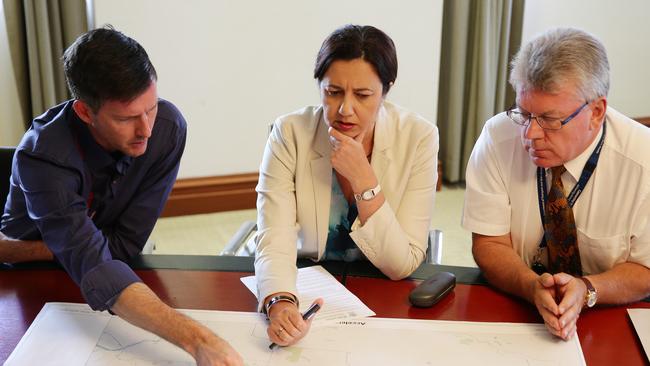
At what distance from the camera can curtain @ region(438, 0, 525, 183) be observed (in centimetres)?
380

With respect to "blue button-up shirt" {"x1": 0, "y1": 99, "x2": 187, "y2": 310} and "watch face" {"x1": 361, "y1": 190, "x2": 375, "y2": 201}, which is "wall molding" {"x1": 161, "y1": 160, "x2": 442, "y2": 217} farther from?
"watch face" {"x1": 361, "y1": 190, "x2": 375, "y2": 201}

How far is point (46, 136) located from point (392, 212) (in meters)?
0.83

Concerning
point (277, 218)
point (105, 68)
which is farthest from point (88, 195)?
point (277, 218)

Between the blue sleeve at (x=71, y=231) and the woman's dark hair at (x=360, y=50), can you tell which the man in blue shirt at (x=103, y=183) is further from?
the woman's dark hair at (x=360, y=50)

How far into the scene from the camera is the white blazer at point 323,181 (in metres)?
1.69

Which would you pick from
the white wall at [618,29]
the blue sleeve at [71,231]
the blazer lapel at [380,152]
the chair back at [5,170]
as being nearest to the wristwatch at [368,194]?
the blazer lapel at [380,152]

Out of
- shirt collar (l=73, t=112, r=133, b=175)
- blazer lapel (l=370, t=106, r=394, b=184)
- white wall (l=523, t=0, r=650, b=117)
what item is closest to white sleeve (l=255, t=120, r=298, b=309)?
blazer lapel (l=370, t=106, r=394, b=184)

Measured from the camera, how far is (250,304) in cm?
150

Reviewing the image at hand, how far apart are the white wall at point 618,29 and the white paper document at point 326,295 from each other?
2.82 m

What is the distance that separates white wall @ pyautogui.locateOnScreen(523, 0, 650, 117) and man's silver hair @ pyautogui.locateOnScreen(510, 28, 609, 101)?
2589 millimetres

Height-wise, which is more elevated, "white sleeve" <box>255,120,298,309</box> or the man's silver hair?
the man's silver hair

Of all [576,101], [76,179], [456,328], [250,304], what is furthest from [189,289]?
[576,101]

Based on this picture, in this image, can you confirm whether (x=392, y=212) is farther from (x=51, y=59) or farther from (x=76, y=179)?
(x=51, y=59)

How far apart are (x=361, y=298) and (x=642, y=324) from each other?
0.58 metres
